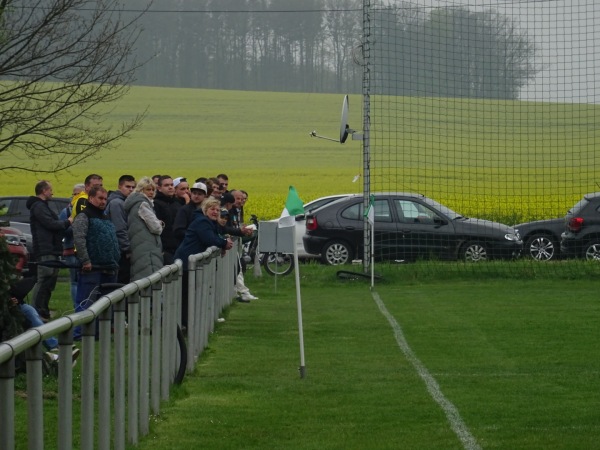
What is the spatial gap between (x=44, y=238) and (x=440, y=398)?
893cm

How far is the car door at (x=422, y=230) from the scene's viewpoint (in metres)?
29.0

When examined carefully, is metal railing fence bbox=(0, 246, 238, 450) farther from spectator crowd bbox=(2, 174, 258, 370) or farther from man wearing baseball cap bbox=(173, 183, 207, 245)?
man wearing baseball cap bbox=(173, 183, 207, 245)

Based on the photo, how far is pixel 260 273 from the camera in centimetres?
2769

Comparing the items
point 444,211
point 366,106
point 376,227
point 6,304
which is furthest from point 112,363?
point 444,211

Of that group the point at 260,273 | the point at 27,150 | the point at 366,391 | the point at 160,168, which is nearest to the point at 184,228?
the point at 27,150

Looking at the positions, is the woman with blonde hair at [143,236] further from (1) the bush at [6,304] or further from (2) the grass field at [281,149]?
(2) the grass field at [281,149]

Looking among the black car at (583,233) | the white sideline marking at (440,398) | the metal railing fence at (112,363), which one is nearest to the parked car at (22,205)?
the black car at (583,233)

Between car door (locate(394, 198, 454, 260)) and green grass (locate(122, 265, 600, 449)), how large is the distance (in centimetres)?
731

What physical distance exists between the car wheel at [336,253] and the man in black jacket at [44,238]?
40.8 ft

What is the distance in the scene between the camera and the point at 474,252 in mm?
28859

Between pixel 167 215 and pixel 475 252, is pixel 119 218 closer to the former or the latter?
pixel 167 215

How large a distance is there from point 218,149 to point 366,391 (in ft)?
205

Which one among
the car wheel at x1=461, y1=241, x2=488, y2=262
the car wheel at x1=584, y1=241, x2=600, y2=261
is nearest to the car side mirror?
the car wheel at x1=461, y1=241, x2=488, y2=262

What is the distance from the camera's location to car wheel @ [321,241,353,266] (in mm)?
30781
